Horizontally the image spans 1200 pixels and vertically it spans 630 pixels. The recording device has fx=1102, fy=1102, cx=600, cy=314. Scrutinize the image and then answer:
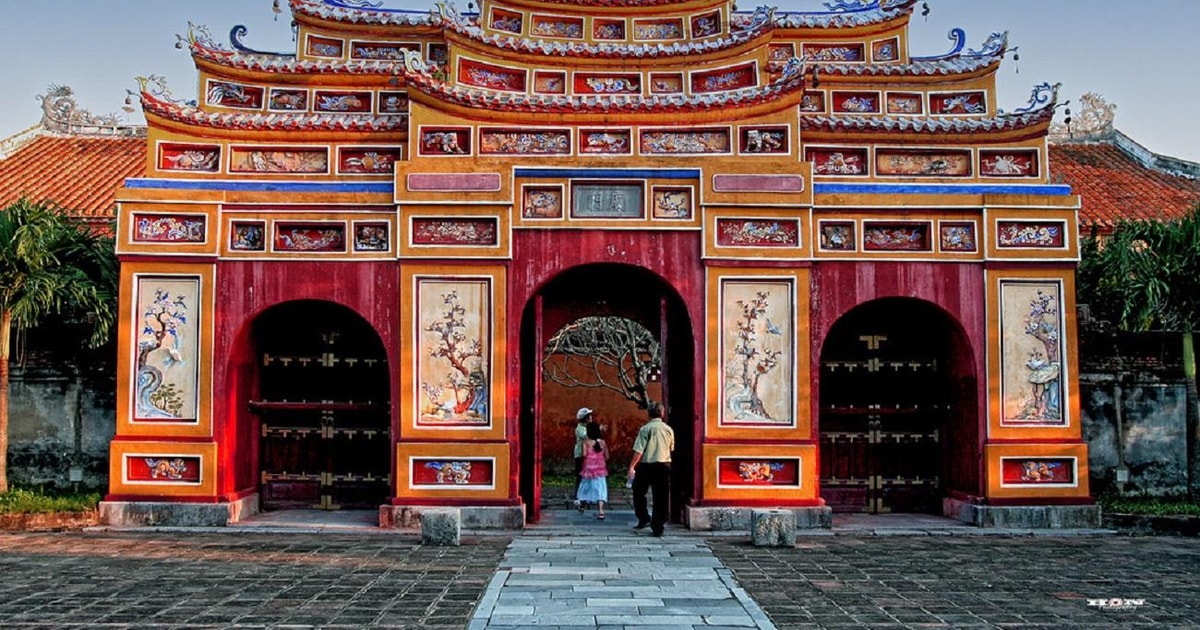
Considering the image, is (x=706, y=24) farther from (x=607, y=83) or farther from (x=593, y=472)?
(x=593, y=472)

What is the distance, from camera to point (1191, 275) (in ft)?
45.8

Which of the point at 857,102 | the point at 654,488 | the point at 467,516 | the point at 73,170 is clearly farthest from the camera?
the point at 73,170

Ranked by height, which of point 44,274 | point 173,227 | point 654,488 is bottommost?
point 654,488

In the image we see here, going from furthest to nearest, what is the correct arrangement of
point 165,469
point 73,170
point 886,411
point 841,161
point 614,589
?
point 73,170, point 886,411, point 841,161, point 165,469, point 614,589

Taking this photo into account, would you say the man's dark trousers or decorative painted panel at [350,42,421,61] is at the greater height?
decorative painted panel at [350,42,421,61]

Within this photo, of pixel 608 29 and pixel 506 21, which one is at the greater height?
pixel 506 21

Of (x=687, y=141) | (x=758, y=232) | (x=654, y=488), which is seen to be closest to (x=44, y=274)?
(x=654, y=488)

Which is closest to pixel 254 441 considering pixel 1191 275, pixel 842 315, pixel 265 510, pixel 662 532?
pixel 265 510

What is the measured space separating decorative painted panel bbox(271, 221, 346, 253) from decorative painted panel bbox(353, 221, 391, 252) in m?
0.18

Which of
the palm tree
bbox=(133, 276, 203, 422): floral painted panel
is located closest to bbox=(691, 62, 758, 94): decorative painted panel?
bbox=(133, 276, 203, 422): floral painted panel

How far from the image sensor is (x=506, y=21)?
51.0ft

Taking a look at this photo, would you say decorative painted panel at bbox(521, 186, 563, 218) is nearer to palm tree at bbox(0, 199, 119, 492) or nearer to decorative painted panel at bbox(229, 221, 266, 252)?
decorative painted panel at bbox(229, 221, 266, 252)

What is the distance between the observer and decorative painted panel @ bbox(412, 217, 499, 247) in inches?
535

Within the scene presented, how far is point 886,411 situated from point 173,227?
949 centimetres
